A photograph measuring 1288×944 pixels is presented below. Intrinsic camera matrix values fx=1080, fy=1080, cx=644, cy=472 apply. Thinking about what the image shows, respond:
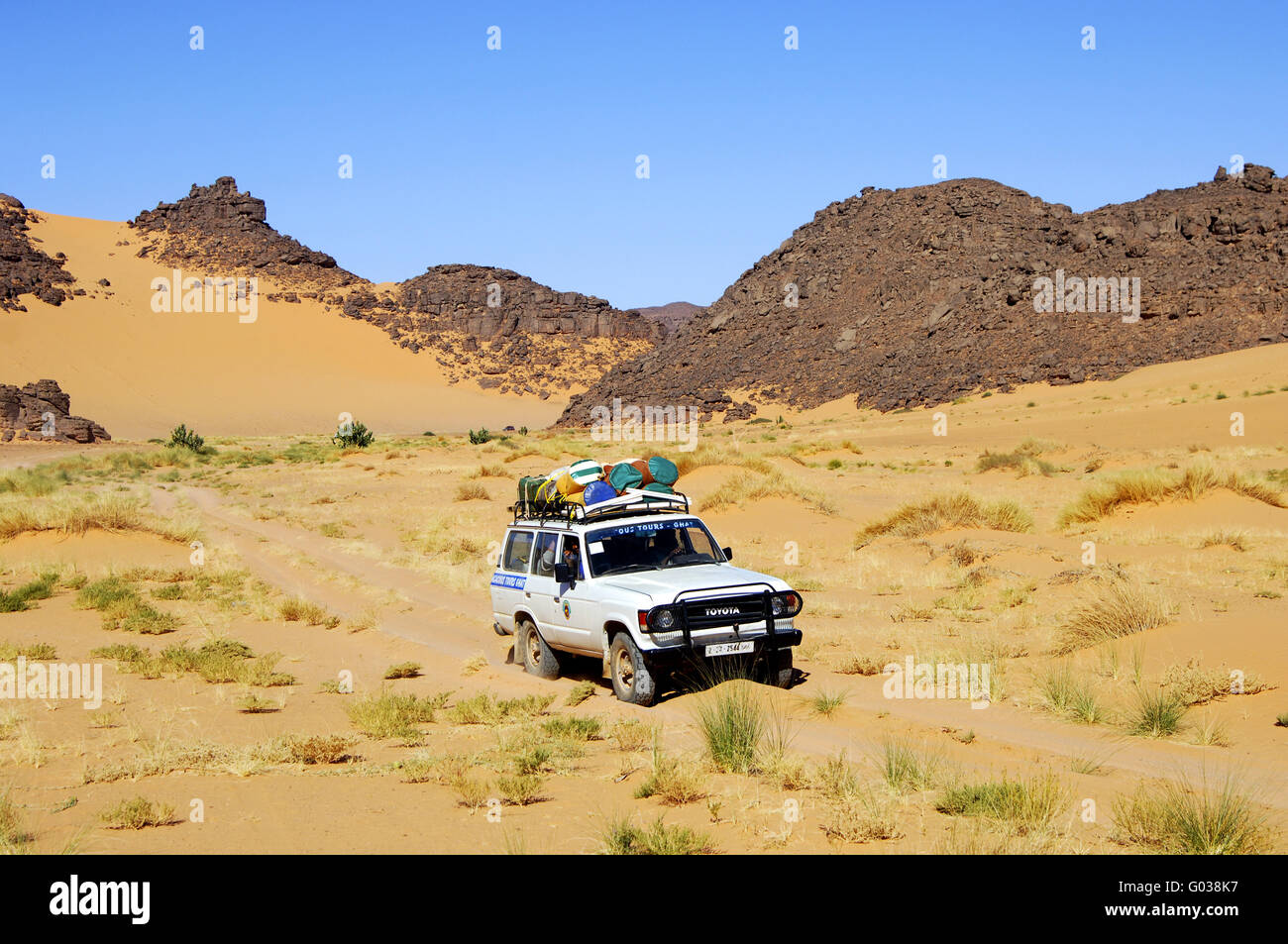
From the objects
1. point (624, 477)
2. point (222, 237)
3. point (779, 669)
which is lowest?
point (779, 669)

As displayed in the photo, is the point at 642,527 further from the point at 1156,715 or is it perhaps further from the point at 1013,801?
the point at 1013,801

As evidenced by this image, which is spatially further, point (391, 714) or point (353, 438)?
point (353, 438)

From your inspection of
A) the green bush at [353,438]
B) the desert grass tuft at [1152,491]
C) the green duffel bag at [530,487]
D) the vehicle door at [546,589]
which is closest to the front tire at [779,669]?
the vehicle door at [546,589]

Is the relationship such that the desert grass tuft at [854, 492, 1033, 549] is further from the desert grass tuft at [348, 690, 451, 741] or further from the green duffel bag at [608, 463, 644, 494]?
the desert grass tuft at [348, 690, 451, 741]

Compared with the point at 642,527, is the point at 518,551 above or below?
below

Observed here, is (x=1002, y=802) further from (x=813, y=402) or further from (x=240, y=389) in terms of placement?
(x=240, y=389)

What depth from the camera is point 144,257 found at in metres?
118

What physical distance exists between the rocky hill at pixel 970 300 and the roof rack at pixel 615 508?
210ft

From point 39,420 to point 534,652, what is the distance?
59.9 m

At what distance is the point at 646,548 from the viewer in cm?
1188

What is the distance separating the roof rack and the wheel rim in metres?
1.79

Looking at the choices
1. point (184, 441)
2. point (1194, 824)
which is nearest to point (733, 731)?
point (1194, 824)
